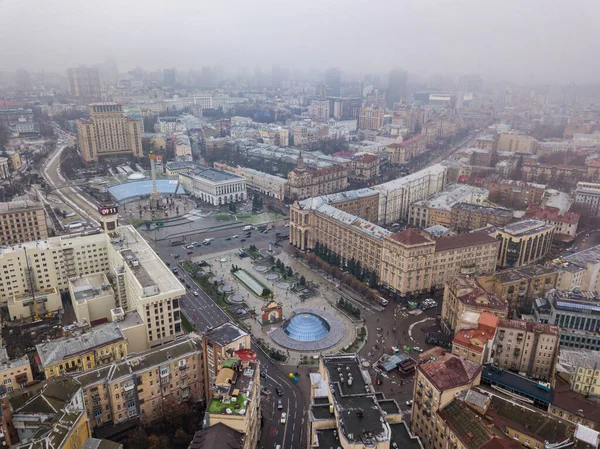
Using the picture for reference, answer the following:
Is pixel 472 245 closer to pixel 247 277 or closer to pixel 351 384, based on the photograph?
pixel 247 277

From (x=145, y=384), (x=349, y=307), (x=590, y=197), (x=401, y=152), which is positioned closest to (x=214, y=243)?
A: (x=349, y=307)

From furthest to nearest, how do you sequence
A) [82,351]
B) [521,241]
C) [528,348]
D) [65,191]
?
[65,191] → [521,241] → [528,348] → [82,351]

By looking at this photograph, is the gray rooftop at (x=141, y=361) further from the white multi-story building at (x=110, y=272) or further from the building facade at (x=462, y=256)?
the building facade at (x=462, y=256)

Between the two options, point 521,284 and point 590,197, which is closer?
point 521,284

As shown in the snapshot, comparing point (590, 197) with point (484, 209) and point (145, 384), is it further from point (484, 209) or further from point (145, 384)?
point (145, 384)

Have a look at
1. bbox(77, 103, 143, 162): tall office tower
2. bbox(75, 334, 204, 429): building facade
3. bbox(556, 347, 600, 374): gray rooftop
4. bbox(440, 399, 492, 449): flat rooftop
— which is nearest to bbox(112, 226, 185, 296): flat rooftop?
bbox(75, 334, 204, 429): building facade

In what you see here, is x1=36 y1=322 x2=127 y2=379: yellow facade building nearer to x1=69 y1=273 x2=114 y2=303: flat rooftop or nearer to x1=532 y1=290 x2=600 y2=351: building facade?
x1=69 y1=273 x2=114 y2=303: flat rooftop
